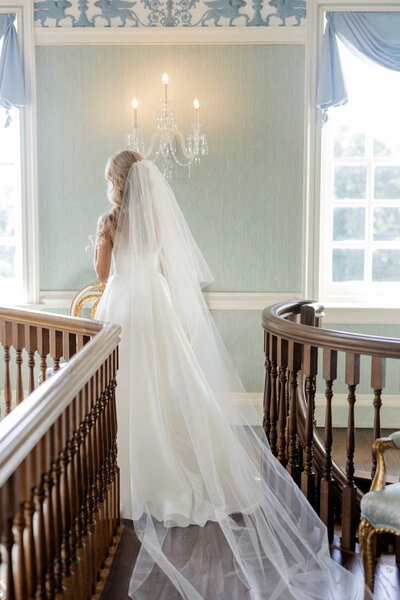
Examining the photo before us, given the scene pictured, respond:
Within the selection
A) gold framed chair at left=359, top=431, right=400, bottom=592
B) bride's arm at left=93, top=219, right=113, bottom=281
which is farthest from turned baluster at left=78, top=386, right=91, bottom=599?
bride's arm at left=93, top=219, right=113, bottom=281

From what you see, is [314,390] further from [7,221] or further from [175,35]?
[7,221]

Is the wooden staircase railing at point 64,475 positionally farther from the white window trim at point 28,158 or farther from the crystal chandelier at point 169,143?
the crystal chandelier at point 169,143

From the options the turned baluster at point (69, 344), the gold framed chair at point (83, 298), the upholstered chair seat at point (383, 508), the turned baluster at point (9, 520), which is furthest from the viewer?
the gold framed chair at point (83, 298)

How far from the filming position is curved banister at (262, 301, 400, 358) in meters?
2.50

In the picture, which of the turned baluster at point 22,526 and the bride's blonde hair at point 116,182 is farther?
the bride's blonde hair at point 116,182

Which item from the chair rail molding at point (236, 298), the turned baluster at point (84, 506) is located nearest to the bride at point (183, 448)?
the turned baluster at point (84, 506)

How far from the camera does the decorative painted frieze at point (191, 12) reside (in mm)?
5043

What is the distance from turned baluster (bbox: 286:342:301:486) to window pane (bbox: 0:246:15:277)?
335cm

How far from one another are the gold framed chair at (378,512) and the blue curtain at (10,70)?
4068mm

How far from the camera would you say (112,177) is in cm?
364

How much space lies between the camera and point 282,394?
10.1ft

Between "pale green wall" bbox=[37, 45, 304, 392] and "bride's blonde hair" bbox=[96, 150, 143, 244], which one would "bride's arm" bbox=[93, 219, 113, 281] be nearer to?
"bride's blonde hair" bbox=[96, 150, 143, 244]

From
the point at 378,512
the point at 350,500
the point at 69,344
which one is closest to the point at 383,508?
the point at 378,512

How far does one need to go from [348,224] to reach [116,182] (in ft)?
8.41
